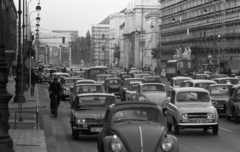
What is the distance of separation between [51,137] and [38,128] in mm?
2050

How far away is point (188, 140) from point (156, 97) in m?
10.4

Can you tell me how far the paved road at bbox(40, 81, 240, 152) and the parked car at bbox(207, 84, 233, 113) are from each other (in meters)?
3.21

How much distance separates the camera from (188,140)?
18.7 m

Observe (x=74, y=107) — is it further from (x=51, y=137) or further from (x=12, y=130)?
(x=12, y=130)

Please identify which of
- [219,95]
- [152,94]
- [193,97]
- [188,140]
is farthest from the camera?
[152,94]

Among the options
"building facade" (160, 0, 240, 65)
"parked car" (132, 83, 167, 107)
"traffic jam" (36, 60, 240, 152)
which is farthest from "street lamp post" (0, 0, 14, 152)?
"building facade" (160, 0, 240, 65)

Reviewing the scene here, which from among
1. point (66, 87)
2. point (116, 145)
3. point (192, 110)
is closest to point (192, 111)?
point (192, 110)

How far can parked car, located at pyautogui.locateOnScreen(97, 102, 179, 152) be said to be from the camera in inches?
448

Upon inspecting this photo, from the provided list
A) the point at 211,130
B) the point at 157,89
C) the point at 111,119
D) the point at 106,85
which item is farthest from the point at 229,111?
the point at 106,85

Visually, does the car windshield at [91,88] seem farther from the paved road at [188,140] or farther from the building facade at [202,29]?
the building facade at [202,29]

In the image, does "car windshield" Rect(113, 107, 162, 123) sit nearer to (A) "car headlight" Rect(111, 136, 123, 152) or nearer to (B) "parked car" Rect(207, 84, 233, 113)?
(A) "car headlight" Rect(111, 136, 123, 152)

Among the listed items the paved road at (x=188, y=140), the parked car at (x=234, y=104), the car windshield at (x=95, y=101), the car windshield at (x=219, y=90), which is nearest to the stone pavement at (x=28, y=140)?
the paved road at (x=188, y=140)

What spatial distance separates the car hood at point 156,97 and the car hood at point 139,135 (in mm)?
16636

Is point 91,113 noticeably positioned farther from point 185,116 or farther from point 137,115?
point 137,115
